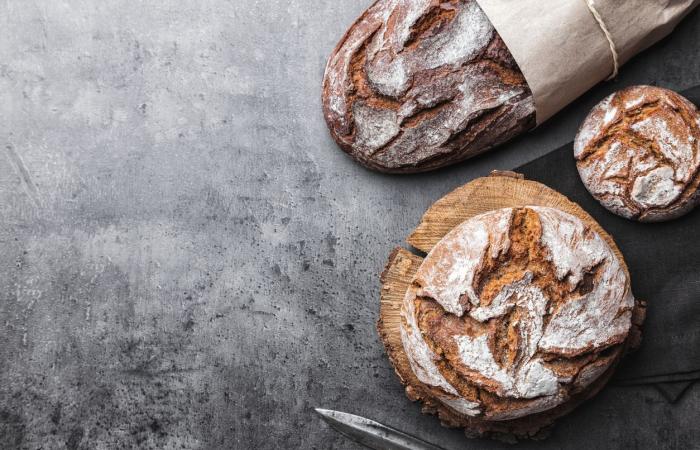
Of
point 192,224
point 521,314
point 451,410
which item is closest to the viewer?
point 521,314

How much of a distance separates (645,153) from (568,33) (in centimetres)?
45

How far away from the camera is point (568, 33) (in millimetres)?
1840

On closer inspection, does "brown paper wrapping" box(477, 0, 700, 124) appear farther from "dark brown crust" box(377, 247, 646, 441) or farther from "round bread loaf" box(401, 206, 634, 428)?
"dark brown crust" box(377, 247, 646, 441)

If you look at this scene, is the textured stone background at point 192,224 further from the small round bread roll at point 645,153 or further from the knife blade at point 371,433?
the small round bread roll at point 645,153

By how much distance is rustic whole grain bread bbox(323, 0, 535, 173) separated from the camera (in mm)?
1862

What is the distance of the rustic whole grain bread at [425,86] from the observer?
186 centimetres

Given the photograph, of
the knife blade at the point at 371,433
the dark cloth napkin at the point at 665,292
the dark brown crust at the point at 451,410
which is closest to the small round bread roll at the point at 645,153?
the dark cloth napkin at the point at 665,292

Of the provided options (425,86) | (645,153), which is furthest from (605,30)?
(425,86)

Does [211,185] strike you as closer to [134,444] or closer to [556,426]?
[134,444]

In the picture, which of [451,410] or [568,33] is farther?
[451,410]

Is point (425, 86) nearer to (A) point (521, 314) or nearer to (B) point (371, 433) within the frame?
(A) point (521, 314)

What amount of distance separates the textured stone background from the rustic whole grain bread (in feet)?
0.59

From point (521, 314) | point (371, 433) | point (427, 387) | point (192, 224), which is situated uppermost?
point (192, 224)

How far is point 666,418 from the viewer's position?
1.98 m
